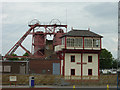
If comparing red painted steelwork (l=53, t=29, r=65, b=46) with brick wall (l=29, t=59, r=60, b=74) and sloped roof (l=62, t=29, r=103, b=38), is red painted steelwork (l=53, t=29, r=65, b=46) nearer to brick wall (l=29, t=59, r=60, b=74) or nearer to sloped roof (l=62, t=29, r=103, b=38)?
brick wall (l=29, t=59, r=60, b=74)

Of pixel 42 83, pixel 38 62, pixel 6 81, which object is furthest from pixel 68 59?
pixel 38 62

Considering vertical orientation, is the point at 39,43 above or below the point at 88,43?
above

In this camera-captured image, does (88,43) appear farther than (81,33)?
No

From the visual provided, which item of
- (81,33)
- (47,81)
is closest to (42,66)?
(81,33)

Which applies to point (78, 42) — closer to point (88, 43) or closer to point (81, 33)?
point (88, 43)

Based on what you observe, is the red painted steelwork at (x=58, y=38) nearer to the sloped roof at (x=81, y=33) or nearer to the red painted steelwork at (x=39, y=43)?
the red painted steelwork at (x=39, y=43)

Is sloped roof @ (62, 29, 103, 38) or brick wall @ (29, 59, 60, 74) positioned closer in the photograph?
sloped roof @ (62, 29, 103, 38)

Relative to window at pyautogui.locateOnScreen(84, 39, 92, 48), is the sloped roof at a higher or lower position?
higher

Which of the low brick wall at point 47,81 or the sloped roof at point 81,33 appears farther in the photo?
the sloped roof at point 81,33

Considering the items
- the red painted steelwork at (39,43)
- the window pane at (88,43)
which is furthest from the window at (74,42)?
the red painted steelwork at (39,43)

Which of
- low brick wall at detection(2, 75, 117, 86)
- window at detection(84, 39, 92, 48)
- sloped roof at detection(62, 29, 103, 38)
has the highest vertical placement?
sloped roof at detection(62, 29, 103, 38)

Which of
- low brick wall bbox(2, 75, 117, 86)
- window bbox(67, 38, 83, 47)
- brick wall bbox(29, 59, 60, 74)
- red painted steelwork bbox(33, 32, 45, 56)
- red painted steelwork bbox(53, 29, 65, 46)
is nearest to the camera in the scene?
low brick wall bbox(2, 75, 117, 86)

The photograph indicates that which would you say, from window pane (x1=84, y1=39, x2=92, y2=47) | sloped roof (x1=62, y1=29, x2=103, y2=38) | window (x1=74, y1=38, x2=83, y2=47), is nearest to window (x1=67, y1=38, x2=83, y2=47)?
window (x1=74, y1=38, x2=83, y2=47)

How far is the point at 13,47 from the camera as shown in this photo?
8181cm
